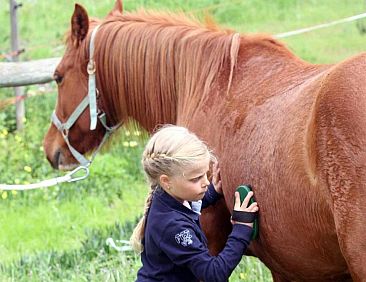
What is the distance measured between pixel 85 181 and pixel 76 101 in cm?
320

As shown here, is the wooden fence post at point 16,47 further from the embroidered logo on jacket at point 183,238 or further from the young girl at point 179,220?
the embroidered logo on jacket at point 183,238

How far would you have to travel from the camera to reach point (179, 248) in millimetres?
2660

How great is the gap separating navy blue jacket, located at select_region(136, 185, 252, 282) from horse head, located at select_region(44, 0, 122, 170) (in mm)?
1432

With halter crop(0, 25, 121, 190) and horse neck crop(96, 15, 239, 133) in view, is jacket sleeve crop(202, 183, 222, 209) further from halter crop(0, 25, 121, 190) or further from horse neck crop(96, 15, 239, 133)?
halter crop(0, 25, 121, 190)

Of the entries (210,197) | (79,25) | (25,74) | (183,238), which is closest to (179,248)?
(183,238)

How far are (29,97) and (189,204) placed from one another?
6393 mm

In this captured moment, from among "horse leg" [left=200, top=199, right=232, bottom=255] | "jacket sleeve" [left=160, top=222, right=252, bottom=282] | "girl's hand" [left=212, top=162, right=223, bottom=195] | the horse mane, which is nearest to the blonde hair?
"jacket sleeve" [left=160, top=222, right=252, bottom=282]

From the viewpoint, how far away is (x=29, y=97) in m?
8.95

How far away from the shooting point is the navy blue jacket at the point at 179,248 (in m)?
2.67

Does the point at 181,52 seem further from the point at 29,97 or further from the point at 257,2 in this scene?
the point at 257,2

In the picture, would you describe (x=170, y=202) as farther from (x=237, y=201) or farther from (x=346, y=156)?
(x=346, y=156)

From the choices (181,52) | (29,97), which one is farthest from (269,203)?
(29,97)

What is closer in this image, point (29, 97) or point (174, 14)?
point (174, 14)

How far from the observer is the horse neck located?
3.50 metres
